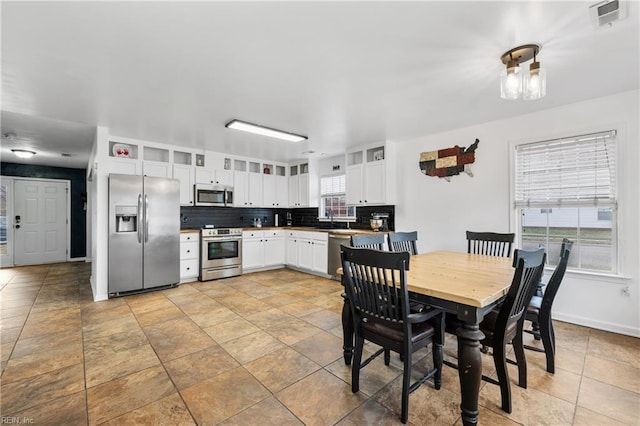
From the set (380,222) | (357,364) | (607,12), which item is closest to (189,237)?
(380,222)

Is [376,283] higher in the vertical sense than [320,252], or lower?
higher

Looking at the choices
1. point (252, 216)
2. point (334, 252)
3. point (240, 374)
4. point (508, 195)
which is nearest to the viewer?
point (240, 374)

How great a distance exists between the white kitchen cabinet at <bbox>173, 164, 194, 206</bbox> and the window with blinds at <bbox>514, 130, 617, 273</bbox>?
5.09 meters

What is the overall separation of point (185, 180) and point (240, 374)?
395cm

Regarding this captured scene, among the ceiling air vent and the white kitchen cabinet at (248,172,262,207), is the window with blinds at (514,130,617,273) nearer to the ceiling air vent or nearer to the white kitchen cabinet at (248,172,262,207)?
the ceiling air vent

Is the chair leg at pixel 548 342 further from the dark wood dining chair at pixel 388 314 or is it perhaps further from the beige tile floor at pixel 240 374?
the dark wood dining chair at pixel 388 314

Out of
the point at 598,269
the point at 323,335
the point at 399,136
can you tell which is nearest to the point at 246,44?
the point at 323,335

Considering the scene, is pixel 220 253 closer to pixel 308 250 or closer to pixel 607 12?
pixel 308 250

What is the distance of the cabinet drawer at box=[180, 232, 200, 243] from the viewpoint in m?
4.95

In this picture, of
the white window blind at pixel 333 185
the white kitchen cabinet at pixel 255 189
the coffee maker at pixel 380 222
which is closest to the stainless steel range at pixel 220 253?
the white kitchen cabinet at pixel 255 189

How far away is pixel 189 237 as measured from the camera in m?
5.05

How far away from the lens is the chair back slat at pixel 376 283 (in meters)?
1.66

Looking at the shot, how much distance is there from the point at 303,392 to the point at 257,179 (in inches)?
191

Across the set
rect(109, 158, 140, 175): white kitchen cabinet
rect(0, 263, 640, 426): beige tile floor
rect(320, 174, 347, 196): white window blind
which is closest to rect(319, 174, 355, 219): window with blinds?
rect(320, 174, 347, 196): white window blind
